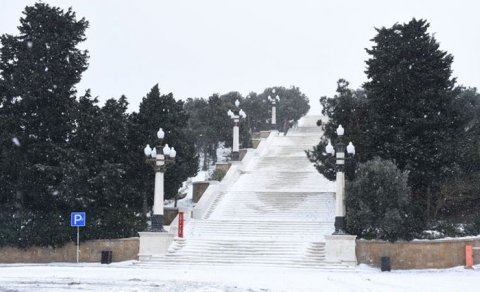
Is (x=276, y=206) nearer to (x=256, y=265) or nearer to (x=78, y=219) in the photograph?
(x=256, y=265)

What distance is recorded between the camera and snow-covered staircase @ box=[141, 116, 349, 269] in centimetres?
2462

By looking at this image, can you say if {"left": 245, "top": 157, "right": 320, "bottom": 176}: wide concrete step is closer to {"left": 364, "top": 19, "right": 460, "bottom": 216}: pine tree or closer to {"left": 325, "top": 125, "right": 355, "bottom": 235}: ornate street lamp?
{"left": 364, "top": 19, "right": 460, "bottom": 216}: pine tree

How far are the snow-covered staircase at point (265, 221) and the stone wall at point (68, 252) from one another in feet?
7.41

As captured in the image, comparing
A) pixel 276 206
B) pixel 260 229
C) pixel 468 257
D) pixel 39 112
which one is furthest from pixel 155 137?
pixel 468 257

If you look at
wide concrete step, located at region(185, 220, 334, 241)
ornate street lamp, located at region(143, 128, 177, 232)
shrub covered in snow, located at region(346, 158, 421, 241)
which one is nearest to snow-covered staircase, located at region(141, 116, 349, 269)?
wide concrete step, located at region(185, 220, 334, 241)

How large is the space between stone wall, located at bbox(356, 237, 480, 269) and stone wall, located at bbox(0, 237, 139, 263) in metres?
9.82

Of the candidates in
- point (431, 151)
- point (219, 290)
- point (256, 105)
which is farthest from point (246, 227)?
point (256, 105)

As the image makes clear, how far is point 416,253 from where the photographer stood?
23656 millimetres

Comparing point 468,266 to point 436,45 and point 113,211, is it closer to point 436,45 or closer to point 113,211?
point 436,45

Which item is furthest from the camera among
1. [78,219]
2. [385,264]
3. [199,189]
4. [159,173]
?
[199,189]

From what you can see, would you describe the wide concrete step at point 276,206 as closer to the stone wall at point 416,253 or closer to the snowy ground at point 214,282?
the stone wall at point 416,253

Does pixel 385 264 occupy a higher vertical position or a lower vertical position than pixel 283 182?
lower

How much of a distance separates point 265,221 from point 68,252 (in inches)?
353

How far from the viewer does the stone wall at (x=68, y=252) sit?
1048 inches
